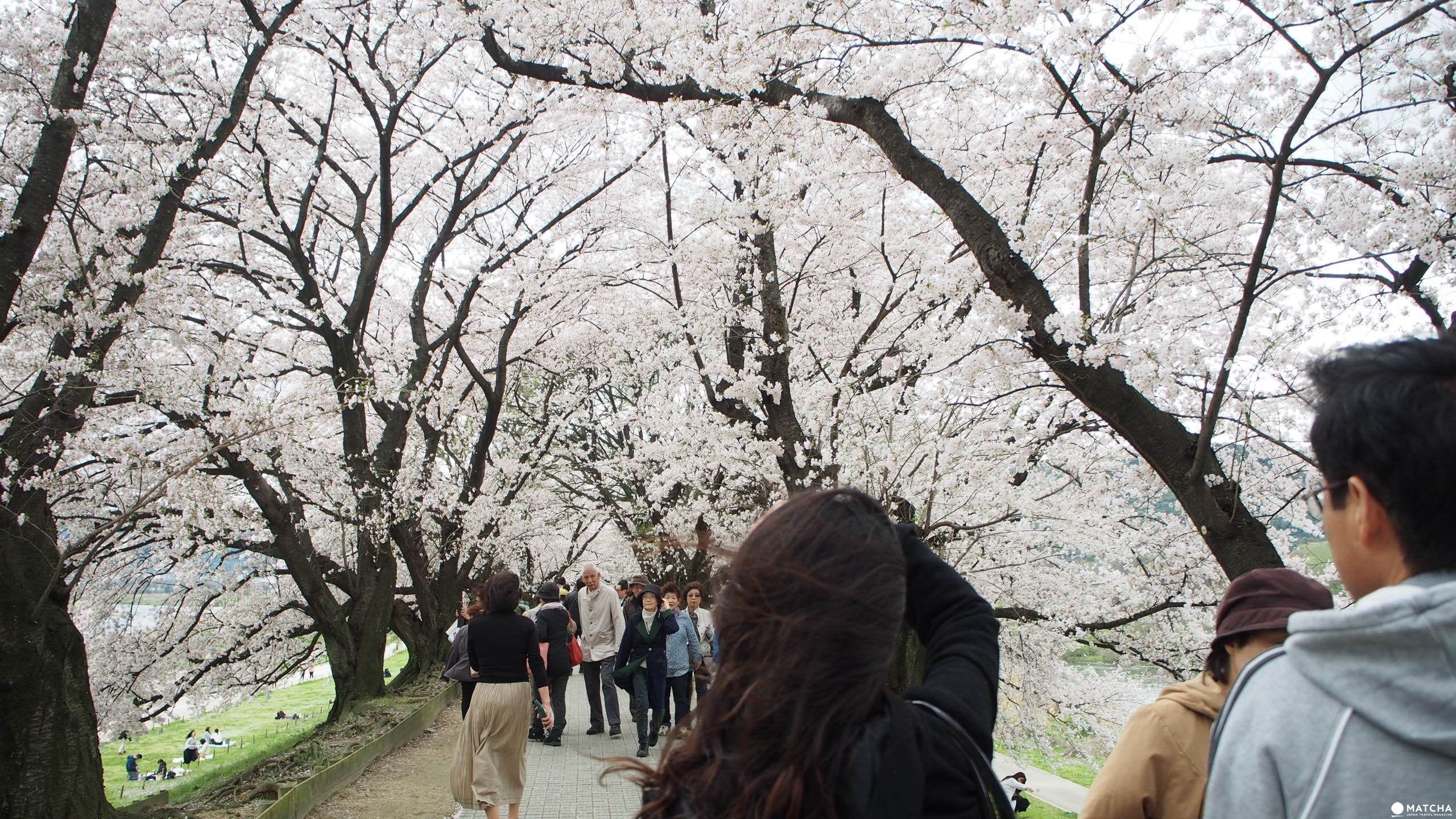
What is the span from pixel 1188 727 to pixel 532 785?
22.8ft

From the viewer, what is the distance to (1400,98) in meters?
5.29

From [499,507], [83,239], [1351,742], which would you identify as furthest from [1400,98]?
[499,507]

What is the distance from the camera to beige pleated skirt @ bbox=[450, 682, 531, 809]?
20.7 ft

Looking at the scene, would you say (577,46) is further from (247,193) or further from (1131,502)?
(1131,502)

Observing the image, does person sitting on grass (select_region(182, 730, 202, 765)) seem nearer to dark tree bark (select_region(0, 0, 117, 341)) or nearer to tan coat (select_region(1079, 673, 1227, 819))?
dark tree bark (select_region(0, 0, 117, 341))

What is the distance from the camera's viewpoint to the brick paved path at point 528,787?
716cm

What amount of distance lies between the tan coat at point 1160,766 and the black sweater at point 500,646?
478 centimetres

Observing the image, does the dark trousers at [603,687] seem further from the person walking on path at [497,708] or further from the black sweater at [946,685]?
the black sweater at [946,685]

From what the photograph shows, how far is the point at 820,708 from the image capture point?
1.43 meters

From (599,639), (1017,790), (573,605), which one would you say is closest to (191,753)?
(573,605)

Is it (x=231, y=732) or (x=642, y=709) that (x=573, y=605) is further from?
(x=231, y=732)

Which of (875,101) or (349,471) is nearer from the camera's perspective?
(875,101)

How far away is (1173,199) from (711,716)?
670 centimetres

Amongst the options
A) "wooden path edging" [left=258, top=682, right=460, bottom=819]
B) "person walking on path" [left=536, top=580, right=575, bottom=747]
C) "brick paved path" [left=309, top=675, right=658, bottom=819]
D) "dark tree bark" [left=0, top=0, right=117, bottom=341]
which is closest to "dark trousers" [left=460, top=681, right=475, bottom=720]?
"brick paved path" [left=309, top=675, right=658, bottom=819]
